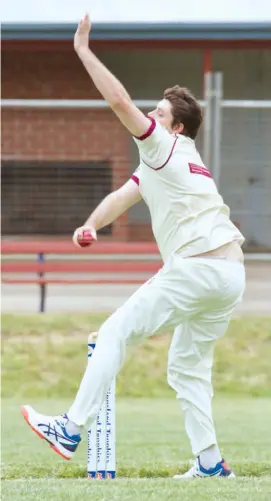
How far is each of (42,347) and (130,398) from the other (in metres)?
1.15

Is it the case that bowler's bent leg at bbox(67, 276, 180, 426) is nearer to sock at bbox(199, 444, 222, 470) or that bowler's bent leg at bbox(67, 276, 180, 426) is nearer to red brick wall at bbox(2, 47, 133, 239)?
sock at bbox(199, 444, 222, 470)

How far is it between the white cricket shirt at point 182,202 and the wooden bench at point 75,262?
643 cm

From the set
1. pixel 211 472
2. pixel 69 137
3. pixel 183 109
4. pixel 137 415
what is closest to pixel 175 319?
pixel 211 472

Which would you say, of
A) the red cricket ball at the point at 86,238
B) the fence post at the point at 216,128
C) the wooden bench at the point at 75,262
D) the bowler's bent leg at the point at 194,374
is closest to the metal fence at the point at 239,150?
the fence post at the point at 216,128

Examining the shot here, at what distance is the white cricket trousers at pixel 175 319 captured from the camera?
6133 millimetres

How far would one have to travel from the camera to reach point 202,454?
6875 millimetres

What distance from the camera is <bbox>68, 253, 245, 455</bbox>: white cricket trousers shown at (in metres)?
6.13

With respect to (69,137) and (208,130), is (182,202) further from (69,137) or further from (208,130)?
(69,137)

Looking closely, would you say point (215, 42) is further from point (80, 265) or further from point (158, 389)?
point (158, 389)

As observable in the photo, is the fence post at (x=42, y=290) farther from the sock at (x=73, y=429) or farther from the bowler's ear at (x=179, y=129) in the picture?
the sock at (x=73, y=429)

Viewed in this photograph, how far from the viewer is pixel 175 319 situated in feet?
20.9

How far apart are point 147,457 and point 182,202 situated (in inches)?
93.7

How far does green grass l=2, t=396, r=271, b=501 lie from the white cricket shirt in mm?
1180

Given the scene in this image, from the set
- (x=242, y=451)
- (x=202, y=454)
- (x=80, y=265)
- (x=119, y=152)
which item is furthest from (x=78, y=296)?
(x=202, y=454)
